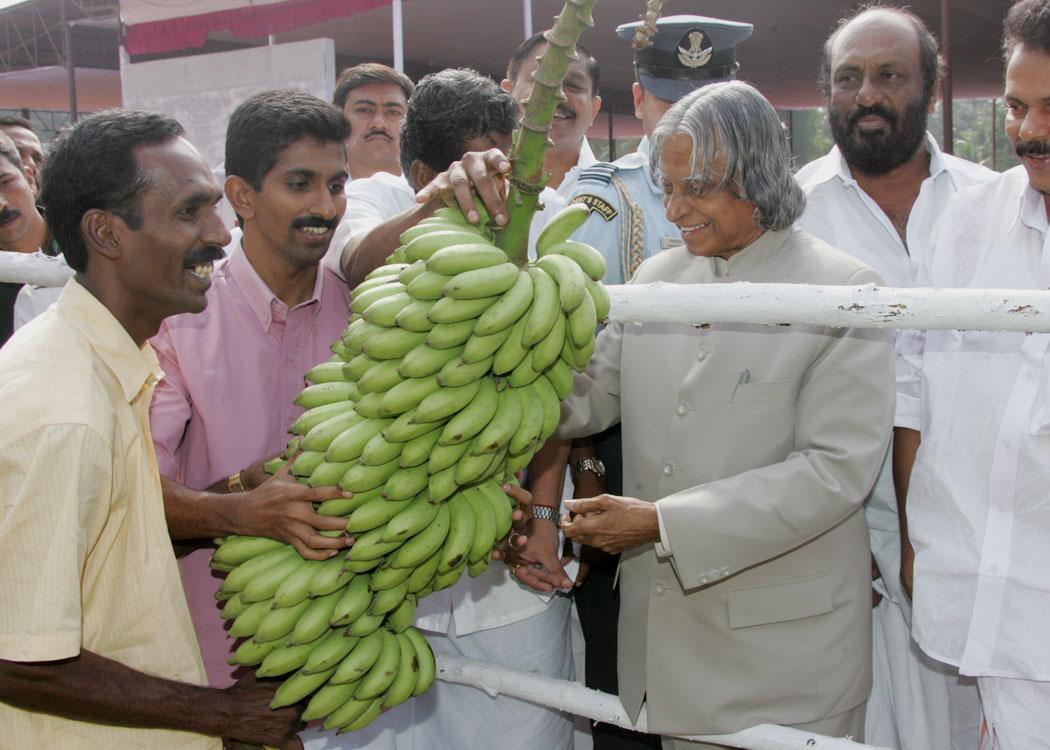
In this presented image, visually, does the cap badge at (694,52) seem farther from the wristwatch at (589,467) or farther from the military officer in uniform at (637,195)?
the wristwatch at (589,467)

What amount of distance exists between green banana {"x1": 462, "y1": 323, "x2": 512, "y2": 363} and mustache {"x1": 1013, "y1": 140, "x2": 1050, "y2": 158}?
1363 mm

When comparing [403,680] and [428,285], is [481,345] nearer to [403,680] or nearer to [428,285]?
[428,285]

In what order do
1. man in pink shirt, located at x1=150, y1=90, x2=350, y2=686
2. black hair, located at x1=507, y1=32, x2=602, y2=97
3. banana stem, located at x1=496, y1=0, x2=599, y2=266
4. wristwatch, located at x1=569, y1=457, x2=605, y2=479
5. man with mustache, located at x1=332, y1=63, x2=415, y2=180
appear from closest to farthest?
banana stem, located at x1=496, y1=0, x2=599, y2=266, man in pink shirt, located at x1=150, y1=90, x2=350, y2=686, wristwatch, located at x1=569, y1=457, x2=605, y2=479, black hair, located at x1=507, y1=32, x2=602, y2=97, man with mustache, located at x1=332, y1=63, x2=415, y2=180

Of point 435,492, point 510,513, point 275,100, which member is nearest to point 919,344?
point 510,513

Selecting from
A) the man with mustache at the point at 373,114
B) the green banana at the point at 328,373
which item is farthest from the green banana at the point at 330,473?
the man with mustache at the point at 373,114

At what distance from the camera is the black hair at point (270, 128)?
7.63 feet

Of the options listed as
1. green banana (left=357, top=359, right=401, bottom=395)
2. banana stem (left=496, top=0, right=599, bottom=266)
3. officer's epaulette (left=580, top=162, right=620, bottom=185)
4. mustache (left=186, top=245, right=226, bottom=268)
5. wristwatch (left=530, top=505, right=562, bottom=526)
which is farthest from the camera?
officer's epaulette (left=580, top=162, right=620, bottom=185)

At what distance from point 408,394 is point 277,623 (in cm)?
49

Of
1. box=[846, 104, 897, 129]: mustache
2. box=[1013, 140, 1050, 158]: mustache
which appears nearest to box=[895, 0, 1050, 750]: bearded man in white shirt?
box=[1013, 140, 1050, 158]: mustache

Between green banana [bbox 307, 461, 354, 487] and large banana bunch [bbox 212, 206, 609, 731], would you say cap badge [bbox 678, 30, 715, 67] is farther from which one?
green banana [bbox 307, 461, 354, 487]

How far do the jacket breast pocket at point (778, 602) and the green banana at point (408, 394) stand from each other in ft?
3.02

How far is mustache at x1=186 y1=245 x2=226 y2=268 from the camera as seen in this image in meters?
1.96

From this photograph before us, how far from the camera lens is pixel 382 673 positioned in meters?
1.82

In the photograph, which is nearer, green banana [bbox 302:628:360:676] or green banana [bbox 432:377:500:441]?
green banana [bbox 432:377:500:441]
